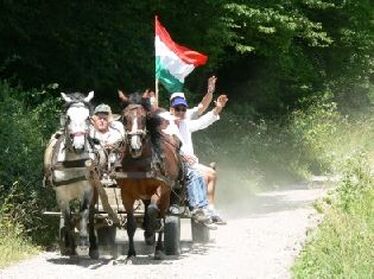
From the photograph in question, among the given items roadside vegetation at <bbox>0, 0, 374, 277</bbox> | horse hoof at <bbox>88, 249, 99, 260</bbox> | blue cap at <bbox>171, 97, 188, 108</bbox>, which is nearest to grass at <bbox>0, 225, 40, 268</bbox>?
roadside vegetation at <bbox>0, 0, 374, 277</bbox>

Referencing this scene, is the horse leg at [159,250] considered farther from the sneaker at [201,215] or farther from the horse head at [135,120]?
the horse head at [135,120]

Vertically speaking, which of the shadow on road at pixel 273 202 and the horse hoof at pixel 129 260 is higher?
the shadow on road at pixel 273 202

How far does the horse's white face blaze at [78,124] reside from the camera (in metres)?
10.1

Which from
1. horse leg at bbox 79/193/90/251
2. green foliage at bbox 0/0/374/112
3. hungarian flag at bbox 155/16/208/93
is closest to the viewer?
horse leg at bbox 79/193/90/251

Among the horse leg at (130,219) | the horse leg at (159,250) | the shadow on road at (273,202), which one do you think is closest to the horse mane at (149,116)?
the horse leg at (130,219)

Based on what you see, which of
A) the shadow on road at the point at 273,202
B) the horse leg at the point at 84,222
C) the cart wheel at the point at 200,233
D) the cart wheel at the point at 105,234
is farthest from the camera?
the shadow on road at the point at 273,202

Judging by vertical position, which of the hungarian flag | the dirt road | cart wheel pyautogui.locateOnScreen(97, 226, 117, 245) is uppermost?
the hungarian flag

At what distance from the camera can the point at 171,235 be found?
11.1 m

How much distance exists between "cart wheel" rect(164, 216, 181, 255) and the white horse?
1.00m

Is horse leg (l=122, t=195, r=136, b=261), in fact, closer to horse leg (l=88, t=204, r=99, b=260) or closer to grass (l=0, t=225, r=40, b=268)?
horse leg (l=88, t=204, r=99, b=260)

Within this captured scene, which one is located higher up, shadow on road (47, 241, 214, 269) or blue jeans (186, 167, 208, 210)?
blue jeans (186, 167, 208, 210)

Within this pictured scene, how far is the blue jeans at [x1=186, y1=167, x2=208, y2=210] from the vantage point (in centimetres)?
1201

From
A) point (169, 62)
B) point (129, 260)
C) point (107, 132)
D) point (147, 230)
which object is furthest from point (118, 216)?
point (169, 62)

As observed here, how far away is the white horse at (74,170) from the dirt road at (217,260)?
46 centimetres
